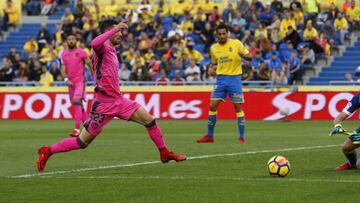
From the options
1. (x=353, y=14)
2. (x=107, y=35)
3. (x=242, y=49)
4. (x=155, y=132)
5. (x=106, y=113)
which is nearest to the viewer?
(x=107, y=35)

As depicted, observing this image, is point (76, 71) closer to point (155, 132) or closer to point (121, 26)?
point (155, 132)

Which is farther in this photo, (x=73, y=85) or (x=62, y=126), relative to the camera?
(x=62, y=126)

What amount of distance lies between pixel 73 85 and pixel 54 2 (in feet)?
70.0

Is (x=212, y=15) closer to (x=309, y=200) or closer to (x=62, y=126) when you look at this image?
(x=62, y=126)

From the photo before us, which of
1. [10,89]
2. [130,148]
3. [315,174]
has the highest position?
[315,174]

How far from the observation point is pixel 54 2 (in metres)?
44.7

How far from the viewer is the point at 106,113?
47.5ft

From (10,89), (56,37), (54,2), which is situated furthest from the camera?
(54,2)

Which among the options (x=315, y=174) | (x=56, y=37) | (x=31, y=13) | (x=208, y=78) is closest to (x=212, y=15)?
(x=208, y=78)

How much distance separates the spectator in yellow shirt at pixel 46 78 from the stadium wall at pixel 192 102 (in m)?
1.62

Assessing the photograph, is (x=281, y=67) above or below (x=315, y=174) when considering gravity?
below

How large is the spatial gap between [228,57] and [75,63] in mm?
4649

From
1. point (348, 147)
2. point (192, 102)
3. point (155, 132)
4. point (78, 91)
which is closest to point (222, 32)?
point (78, 91)

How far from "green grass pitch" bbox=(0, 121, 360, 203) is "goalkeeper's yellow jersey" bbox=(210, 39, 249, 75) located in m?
1.49
